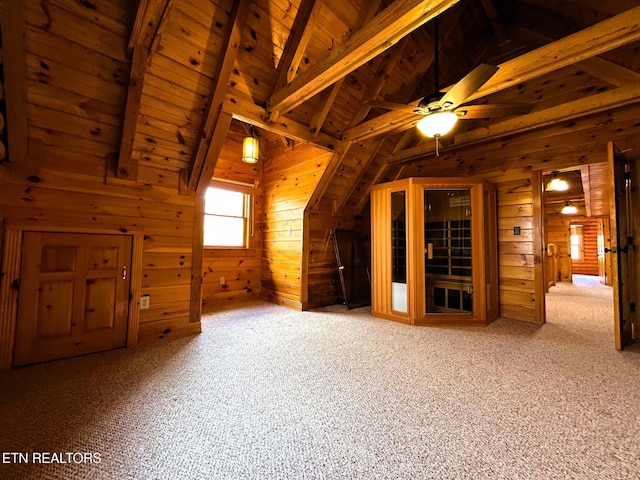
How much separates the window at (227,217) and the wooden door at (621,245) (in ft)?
15.9

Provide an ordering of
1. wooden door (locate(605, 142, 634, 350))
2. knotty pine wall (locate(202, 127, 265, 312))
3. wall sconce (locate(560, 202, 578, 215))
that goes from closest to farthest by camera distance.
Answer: wooden door (locate(605, 142, 634, 350)) → knotty pine wall (locate(202, 127, 265, 312)) → wall sconce (locate(560, 202, 578, 215))

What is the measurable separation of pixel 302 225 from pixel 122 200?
7.69 feet

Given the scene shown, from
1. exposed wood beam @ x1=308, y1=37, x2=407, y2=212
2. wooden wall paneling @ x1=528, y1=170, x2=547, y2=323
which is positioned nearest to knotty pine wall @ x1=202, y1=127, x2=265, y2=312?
exposed wood beam @ x1=308, y1=37, x2=407, y2=212

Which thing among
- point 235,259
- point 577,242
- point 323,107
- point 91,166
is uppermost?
point 323,107

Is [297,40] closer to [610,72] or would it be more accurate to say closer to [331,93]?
[331,93]

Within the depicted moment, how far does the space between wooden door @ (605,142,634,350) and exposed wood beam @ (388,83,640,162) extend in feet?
1.57

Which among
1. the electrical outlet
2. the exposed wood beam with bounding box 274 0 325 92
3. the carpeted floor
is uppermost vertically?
the exposed wood beam with bounding box 274 0 325 92

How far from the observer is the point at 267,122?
2.96 meters

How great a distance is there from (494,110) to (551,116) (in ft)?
4.61

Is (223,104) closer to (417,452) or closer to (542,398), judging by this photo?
(417,452)

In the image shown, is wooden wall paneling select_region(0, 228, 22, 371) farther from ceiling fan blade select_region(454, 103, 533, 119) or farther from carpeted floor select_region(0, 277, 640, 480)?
ceiling fan blade select_region(454, 103, 533, 119)

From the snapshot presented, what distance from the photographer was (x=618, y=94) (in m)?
2.54

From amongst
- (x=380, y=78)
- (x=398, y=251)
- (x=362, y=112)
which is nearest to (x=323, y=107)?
(x=362, y=112)

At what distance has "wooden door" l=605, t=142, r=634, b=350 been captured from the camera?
2486 millimetres
